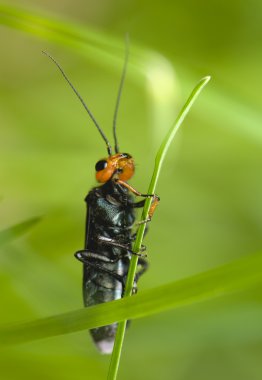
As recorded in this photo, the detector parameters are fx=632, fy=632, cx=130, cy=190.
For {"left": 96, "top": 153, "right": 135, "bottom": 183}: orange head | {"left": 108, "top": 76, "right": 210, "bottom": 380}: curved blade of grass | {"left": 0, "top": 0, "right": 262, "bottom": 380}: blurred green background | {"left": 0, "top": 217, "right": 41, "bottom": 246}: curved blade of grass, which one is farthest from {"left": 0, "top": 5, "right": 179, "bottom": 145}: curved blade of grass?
{"left": 108, "top": 76, "right": 210, "bottom": 380}: curved blade of grass

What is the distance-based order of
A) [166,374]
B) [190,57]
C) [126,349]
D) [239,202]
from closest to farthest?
[126,349] → [166,374] → [239,202] → [190,57]

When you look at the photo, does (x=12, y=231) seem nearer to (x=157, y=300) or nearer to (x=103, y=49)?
(x=157, y=300)

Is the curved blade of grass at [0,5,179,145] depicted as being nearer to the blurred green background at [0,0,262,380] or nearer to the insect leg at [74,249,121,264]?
the blurred green background at [0,0,262,380]

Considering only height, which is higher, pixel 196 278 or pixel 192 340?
pixel 192 340

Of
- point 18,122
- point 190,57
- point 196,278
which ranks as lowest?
point 196,278

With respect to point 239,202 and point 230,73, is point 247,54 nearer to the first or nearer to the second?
point 230,73

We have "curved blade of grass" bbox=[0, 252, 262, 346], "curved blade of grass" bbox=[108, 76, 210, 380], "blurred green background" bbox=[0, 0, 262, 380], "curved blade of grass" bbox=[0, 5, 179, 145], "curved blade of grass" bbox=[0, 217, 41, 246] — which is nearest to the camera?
"curved blade of grass" bbox=[0, 252, 262, 346]

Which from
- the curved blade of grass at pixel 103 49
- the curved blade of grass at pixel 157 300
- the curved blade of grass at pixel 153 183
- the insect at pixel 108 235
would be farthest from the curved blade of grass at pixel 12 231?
the curved blade of grass at pixel 103 49

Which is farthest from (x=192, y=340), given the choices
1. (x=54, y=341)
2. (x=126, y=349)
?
(x=54, y=341)
